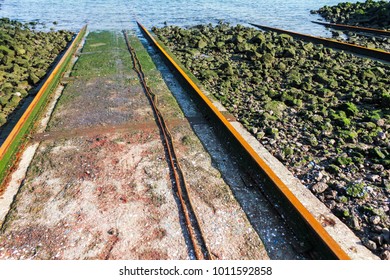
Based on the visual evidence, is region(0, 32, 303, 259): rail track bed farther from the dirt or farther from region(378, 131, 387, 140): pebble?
region(378, 131, 387, 140): pebble

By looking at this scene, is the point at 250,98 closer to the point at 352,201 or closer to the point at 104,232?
the point at 352,201

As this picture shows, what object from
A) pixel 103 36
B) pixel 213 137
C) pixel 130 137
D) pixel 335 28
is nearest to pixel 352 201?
pixel 213 137

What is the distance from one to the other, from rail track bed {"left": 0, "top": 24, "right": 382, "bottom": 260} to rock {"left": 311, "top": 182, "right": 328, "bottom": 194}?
202mm

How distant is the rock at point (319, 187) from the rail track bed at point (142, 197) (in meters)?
0.20

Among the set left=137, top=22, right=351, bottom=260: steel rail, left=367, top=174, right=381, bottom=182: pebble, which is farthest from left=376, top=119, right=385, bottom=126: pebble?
left=137, top=22, right=351, bottom=260: steel rail

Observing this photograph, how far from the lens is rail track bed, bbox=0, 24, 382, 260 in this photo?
113 inches

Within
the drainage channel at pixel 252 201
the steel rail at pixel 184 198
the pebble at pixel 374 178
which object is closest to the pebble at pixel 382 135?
the pebble at pixel 374 178

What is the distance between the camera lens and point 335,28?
16.0 meters

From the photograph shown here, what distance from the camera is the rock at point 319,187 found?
3458 millimetres

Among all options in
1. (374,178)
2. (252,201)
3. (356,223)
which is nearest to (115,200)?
(252,201)

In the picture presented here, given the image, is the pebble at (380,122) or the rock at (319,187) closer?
the rock at (319,187)

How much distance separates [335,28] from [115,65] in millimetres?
13101

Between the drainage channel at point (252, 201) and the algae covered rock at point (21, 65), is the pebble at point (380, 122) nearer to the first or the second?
the drainage channel at point (252, 201)

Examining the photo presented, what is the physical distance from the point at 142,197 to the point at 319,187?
2.12m
